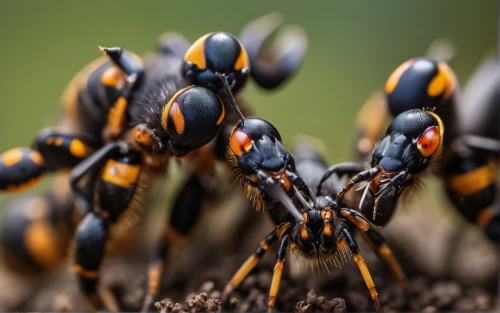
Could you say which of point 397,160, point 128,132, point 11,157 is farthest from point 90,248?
point 397,160

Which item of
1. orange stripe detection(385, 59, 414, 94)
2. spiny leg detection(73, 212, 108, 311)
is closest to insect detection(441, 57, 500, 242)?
orange stripe detection(385, 59, 414, 94)

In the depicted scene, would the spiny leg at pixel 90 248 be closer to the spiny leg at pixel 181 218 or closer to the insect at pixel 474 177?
the spiny leg at pixel 181 218

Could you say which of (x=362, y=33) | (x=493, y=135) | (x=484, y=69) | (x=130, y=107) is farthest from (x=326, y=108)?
(x=130, y=107)

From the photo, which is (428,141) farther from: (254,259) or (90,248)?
(90,248)

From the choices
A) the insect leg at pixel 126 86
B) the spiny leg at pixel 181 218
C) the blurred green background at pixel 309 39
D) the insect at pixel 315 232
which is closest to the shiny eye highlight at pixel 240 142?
the insect at pixel 315 232

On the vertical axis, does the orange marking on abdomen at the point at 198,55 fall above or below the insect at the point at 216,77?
above

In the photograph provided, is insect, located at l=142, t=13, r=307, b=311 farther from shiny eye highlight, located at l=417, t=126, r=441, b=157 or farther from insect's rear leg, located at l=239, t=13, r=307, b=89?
shiny eye highlight, located at l=417, t=126, r=441, b=157

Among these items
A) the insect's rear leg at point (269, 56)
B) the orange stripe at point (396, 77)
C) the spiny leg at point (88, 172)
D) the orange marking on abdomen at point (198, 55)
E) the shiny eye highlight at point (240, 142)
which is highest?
the orange marking on abdomen at point (198, 55)

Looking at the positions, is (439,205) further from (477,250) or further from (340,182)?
(340,182)

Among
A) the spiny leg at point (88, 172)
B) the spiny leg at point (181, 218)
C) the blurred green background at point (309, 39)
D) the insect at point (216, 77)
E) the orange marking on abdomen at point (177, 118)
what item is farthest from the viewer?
the blurred green background at point (309, 39)
